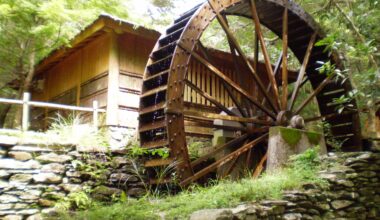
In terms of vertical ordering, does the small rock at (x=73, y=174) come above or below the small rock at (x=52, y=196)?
above

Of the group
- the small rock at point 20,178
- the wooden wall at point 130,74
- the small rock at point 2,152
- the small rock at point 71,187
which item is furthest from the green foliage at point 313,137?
the small rock at point 2,152

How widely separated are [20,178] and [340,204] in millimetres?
4530

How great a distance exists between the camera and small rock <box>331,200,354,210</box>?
5.11 meters

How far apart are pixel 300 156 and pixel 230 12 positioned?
3.35m

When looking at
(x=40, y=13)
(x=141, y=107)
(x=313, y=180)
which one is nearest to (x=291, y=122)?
(x=313, y=180)

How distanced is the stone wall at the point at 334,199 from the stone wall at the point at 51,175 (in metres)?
2.51

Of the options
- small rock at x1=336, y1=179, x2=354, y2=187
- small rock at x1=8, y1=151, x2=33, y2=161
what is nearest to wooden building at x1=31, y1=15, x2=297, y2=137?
small rock at x1=8, y1=151, x2=33, y2=161

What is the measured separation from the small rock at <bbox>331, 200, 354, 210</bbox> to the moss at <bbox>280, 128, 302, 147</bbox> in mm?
1416

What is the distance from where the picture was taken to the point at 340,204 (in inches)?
205

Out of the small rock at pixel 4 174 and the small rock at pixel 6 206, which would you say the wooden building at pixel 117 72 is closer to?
the small rock at pixel 4 174

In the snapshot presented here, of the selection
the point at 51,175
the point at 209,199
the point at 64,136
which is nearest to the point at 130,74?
the point at 64,136

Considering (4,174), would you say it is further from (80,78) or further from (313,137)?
(313,137)

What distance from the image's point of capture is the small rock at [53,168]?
564cm

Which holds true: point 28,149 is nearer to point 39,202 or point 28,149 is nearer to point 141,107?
point 39,202
